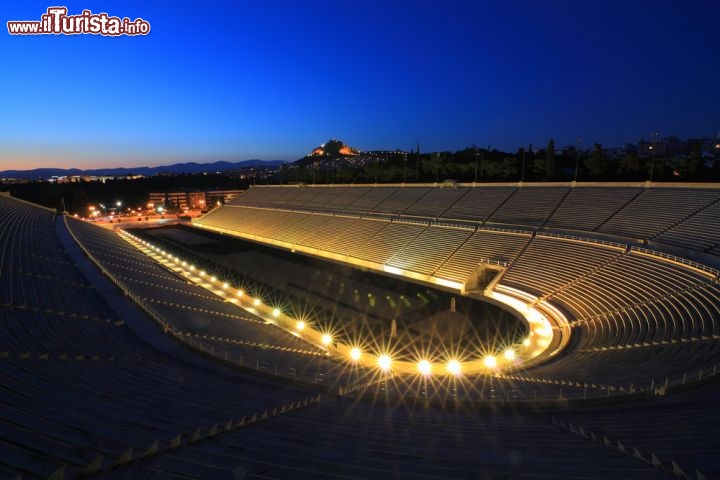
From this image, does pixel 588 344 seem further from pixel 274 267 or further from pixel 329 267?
pixel 274 267

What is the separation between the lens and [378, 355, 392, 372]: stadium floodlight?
12920 millimetres

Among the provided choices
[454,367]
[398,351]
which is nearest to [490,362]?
[454,367]

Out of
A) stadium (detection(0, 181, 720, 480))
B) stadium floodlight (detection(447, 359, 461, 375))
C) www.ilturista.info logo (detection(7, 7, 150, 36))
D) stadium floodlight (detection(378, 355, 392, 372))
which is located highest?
www.ilturista.info logo (detection(7, 7, 150, 36))

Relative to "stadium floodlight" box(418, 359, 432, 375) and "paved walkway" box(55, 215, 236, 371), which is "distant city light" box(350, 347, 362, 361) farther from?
"paved walkway" box(55, 215, 236, 371)

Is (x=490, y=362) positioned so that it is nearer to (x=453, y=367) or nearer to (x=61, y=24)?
(x=453, y=367)

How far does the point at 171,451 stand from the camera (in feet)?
16.7

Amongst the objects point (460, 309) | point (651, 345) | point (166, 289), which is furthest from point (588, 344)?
point (166, 289)

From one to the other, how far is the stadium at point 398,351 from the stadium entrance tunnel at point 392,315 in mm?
131

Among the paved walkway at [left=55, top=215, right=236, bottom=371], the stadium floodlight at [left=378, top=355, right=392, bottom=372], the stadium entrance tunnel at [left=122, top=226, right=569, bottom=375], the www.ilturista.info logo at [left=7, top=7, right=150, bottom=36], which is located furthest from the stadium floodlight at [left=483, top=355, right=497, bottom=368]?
the www.ilturista.info logo at [left=7, top=7, right=150, bottom=36]

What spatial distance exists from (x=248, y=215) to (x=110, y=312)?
3751 cm

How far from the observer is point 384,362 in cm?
1352

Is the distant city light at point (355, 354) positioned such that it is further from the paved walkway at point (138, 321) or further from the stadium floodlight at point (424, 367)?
the paved walkway at point (138, 321)

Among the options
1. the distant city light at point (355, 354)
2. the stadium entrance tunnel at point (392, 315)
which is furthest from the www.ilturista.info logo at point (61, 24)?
the distant city light at point (355, 354)

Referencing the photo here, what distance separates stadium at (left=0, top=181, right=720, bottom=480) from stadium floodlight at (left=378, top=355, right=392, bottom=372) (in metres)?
0.08
